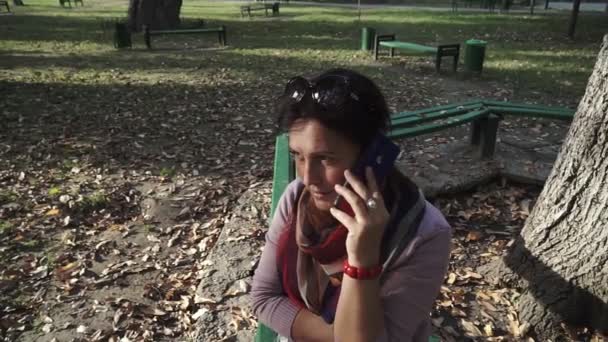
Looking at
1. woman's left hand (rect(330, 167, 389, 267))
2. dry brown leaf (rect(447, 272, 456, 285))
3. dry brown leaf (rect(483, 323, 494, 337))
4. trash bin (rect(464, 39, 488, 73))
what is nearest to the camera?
woman's left hand (rect(330, 167, 389, 267))

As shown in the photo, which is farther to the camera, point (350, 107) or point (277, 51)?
point (277, 51)

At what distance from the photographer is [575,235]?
104 inches

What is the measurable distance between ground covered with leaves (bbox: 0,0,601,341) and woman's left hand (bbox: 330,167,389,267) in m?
1.83

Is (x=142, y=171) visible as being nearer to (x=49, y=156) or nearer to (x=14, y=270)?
(x=49, y=156)

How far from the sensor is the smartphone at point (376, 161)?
1423mm

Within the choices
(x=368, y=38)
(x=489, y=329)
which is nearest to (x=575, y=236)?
(x=489, y=329)

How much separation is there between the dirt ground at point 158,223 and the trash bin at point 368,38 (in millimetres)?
6725

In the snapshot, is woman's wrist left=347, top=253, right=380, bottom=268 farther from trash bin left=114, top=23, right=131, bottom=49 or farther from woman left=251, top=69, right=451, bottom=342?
trash bin left=114, top=23, right=131, bottom=49

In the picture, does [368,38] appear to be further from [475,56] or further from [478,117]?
[478,117]

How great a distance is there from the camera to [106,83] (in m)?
9.61

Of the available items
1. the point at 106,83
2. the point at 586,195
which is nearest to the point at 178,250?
the point at 586,195

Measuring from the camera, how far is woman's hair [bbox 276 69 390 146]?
1444 millimetres

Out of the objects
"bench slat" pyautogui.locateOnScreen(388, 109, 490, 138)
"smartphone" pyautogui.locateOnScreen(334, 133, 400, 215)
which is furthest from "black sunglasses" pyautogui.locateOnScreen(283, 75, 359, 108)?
"bench slat" pyautogui.locateOnScreen(388, 109, 490, 138)

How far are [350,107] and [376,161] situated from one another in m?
0.18
